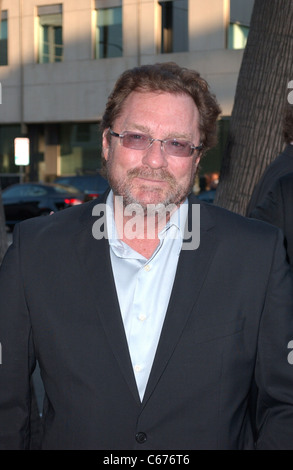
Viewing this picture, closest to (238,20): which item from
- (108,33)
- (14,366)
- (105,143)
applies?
(108,33)

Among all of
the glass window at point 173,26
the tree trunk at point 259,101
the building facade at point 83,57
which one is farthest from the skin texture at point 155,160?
the glass window at point 173,26

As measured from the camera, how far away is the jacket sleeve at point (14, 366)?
244cm

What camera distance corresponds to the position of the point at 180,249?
99.7 inches

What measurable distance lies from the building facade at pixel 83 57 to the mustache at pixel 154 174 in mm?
24804

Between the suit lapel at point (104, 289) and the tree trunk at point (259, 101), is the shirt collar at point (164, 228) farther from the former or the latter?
the tree trunk at point (259, 101)

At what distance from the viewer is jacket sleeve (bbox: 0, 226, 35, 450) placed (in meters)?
2.44

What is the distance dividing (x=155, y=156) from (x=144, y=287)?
0.44m

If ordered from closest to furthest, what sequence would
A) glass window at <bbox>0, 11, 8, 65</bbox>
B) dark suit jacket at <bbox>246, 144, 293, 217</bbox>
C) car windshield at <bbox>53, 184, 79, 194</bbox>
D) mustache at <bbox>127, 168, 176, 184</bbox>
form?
mustache at <bbox>127, 168, 176, 184</bbox> < dark suit jacket at <bbox>246, 144, 293, 217</bbox> < car windshield at <bbox>53, 184, 79, 194</bbox> < glass window at <bbox>0, 11, 8, 65</bbox>

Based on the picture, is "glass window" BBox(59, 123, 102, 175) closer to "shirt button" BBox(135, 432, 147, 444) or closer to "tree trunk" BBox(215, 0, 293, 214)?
"tree trunk" BBox(215, 0, 293, 214)

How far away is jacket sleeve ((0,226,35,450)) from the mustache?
0.52 metres

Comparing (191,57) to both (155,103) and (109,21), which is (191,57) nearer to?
(109,21)

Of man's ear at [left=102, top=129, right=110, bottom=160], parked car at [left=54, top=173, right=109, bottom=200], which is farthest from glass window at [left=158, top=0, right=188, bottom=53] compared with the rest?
man's ear at [left=102, top=129, right=110, bottom=160]

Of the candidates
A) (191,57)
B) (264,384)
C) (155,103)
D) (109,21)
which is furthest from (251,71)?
(109,21)
